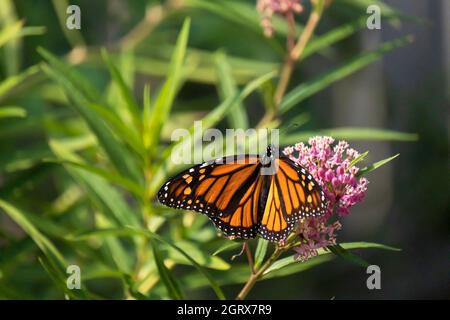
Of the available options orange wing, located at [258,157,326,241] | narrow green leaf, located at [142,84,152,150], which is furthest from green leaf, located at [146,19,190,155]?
orange wing, located at [258,157,326,241]

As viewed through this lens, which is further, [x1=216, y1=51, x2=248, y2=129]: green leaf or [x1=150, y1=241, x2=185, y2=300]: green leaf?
[x1=216, y1=51, x2=248, y2=129]: green leaf

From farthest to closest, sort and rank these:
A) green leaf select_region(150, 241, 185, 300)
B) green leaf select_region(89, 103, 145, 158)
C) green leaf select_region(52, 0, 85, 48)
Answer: green leaf select_region(52, 0, 85, 48) → green leaf select_region(89, 103, 145, 158) → green leaf select_region(150, 241, 185, 300)

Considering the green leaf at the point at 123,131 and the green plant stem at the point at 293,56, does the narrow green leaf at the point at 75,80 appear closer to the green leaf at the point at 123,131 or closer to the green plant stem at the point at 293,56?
the green leaf at the point at 123,131

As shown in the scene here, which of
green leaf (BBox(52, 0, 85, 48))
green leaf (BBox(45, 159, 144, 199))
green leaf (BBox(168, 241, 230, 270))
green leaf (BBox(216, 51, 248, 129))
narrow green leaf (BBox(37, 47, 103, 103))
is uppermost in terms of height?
green leaf (BBox(52, 0, 85, 48))

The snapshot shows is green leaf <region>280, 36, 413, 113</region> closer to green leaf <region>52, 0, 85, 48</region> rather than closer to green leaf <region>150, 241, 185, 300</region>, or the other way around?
green leaf <region>150, 241, 185, 300</region>

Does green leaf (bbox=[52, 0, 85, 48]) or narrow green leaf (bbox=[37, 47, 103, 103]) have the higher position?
green leaf (bbox=[52, 0, 85, 48])
